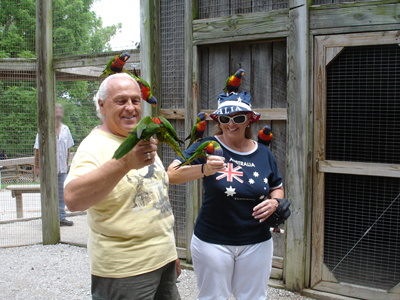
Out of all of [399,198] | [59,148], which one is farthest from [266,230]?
[59,148]

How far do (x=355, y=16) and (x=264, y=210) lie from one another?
1.92 metres

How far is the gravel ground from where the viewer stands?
3148mm

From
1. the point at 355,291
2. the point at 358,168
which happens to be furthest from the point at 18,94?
the point at 355,291

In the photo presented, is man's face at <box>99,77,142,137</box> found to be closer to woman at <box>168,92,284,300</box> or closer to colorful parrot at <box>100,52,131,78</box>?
woman at <box>168,92,284,300</box>

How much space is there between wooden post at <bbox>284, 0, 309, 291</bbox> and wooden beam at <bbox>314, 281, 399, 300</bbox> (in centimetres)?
21

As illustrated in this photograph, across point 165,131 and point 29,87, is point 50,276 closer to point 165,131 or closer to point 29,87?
point 29,87

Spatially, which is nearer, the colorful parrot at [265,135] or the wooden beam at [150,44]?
the colorful parrot at [265,135]

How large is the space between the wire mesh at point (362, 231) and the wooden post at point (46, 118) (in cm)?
331

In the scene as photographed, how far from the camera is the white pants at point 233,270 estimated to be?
202 cm

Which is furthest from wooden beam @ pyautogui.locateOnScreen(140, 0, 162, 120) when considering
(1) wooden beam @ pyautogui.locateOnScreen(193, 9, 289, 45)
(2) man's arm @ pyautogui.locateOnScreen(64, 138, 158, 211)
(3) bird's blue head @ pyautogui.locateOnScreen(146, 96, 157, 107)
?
(2) man's arm @ pyautogui.locateOnScreen(64, 138, 158, 211)

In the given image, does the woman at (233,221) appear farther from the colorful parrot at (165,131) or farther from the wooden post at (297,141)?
the wooden post at (297,141)

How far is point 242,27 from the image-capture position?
10.5 feet

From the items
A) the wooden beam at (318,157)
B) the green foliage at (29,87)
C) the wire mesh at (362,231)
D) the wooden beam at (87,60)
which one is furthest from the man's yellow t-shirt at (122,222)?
the green foliage at (29,87)

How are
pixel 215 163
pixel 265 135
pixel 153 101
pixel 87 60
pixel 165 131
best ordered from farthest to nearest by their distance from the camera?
pixel 87 60 < pixel 265 135 < pixel 153 101 < pixel 215 163 < pixel 165 131
